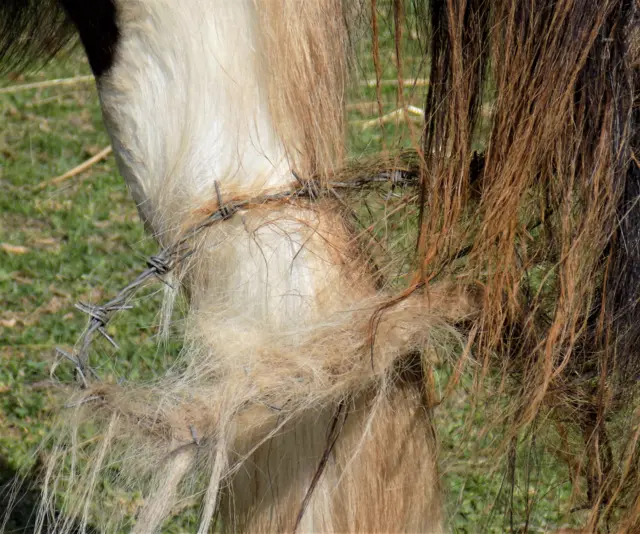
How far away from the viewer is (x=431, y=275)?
0.78 m

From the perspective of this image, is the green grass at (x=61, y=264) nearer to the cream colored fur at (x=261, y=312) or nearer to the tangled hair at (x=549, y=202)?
the cream colored fur at (x=261, y=312)

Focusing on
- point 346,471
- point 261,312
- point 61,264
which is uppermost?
point 261,312

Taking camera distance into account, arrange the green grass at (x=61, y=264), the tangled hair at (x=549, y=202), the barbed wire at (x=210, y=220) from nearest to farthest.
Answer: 1. the tangled hair at (x=549, y=202)
2. the barbed wire at (x=210, y=220)
3. the green grass at (x=61, y=264)

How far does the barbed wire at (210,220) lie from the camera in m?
0.83

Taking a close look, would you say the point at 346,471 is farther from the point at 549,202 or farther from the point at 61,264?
the point at 61,264

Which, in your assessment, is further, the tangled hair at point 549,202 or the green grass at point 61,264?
the green grass at point 61,264

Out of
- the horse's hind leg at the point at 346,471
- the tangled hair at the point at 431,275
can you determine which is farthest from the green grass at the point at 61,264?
the tangled hair at the point at 431,275

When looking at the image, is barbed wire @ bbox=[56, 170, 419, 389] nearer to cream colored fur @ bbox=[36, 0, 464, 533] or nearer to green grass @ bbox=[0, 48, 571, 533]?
cream colored fur @ bbox=[36, 0, 464, 533]

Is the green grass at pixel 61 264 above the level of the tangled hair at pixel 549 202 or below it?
below

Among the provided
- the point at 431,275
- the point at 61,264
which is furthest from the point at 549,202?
the point at 61,264

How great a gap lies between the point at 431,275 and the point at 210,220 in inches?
8.5

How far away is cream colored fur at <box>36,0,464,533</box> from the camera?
775 mm

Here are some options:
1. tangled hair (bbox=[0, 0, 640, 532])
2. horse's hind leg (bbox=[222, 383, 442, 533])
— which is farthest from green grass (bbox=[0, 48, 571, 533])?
tangled hair (bbox=[0, 0, 640, 532])

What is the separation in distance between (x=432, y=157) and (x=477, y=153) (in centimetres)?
5
